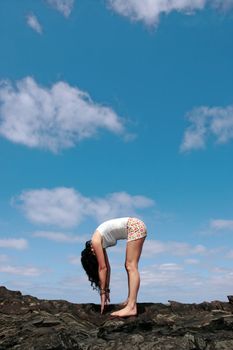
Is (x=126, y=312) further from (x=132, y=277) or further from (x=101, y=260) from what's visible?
(x=101, y=260)

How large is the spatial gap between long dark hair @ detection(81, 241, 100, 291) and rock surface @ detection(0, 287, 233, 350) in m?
0.93

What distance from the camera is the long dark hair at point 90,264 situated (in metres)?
13.6

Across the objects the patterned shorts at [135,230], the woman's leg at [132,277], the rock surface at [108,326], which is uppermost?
the patterned shorts at [135,230]

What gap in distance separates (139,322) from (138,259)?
5.72ft

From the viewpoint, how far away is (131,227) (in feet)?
44.1

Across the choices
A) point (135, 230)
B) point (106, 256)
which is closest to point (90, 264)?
point (106, 256)

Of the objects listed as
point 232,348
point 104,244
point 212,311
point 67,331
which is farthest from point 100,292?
point 232,348

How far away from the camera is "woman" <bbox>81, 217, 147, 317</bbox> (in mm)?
13062

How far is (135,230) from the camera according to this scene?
1343 centimetres

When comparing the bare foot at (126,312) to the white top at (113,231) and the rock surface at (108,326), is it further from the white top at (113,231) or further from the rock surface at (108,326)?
the white top at (113,231)

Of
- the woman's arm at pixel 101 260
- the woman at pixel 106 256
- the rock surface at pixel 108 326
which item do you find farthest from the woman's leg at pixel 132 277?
the woman's arm at pixel 101 260

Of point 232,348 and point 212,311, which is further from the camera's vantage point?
point 212,311

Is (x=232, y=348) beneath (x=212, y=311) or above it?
beneath

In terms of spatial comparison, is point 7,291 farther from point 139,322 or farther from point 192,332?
point 192,332
